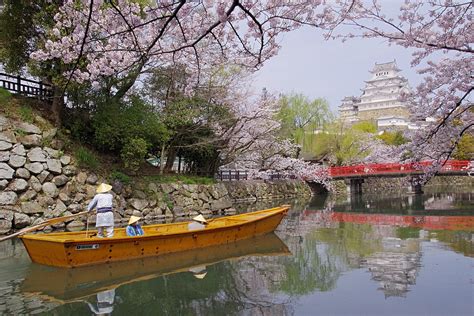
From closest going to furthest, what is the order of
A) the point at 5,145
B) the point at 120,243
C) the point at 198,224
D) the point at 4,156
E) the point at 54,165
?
the point at 120,243 → the point at 198,224 → the point at 4,156 → the point at 5,145 → the point at 54,165

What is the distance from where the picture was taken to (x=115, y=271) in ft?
25.3

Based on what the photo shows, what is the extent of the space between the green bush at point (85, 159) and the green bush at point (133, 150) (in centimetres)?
97

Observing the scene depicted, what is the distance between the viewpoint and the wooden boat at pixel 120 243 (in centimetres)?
730

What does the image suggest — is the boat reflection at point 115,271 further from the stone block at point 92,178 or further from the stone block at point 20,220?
the stone block at point 92,178

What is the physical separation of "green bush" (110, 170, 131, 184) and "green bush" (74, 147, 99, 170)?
0.59m

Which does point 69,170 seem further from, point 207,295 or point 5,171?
point 207,295

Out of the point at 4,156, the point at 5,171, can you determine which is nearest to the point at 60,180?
the point at 5,171

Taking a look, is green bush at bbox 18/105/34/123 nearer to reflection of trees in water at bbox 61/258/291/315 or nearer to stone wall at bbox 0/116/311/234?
stone wall at bbox 0/116/311/234

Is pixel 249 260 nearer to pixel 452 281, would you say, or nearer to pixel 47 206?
pixel 452 281

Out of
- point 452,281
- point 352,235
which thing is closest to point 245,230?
point 352,235

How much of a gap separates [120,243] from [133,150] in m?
6.43

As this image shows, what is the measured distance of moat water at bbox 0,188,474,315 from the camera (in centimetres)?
578

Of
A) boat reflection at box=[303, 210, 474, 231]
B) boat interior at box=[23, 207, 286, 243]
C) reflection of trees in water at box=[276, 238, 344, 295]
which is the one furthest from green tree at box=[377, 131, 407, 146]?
reflection of trees in water at box=[276, 238, 344, 295]

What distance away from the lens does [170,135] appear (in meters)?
16.1
